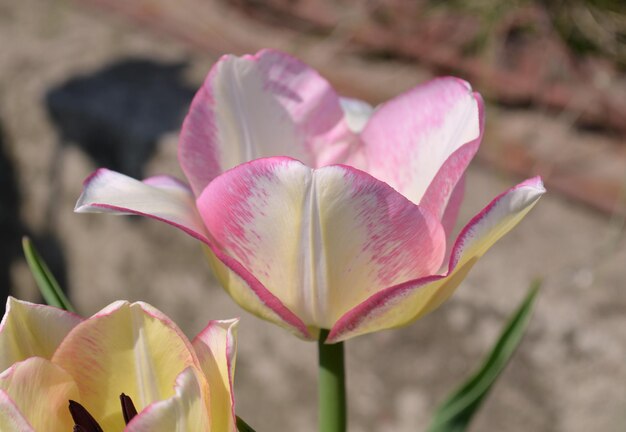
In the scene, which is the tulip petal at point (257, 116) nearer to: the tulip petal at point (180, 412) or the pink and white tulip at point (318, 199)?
the pink and white tulip at point (318, 199)

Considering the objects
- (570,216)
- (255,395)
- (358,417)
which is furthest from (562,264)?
(255,395)

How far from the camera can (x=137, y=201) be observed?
0.37 meters

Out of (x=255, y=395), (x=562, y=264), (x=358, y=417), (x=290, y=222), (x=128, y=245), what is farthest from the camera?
(x=128, y=245)

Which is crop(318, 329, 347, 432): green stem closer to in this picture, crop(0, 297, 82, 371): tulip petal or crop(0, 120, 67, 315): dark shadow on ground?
crop(0, 297, 82, 371): tulip petal

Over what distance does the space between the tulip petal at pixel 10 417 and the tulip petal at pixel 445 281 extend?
12 centimetres

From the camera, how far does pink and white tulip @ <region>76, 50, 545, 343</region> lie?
34cm

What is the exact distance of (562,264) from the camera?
42.4 inches

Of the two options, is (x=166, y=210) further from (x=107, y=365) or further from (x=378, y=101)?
(x=378, y=101)

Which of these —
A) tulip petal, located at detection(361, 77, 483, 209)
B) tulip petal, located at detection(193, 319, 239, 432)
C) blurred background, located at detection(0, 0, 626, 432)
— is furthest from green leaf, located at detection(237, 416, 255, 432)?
blurred background, located at detection(0, 0, 626, 432)

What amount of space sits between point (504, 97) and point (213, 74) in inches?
Answer: 39.7

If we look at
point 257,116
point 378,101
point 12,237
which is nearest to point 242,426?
point 257,116

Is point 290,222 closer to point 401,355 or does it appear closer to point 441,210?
point 441,210

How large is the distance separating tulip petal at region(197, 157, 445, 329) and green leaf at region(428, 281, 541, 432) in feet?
0.38

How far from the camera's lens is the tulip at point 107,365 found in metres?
0.32
